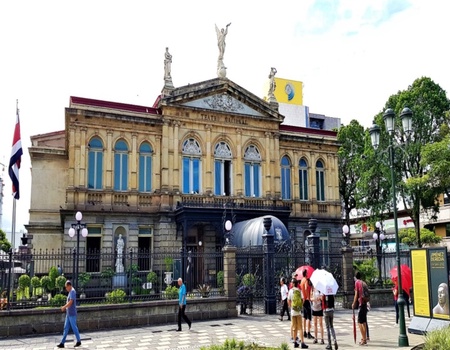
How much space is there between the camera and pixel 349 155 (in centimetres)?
4175

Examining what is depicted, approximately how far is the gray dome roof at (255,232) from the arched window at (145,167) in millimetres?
6144

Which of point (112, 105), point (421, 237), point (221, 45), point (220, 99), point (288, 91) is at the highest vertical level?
point (288, 91)

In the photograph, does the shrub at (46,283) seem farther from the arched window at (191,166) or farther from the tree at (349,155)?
the tree at (349,155)

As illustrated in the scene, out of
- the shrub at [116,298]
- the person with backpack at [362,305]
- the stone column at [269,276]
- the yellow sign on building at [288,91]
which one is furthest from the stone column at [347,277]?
the yellow sign on building at [288,91]

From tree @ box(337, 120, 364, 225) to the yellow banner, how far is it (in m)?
25.8

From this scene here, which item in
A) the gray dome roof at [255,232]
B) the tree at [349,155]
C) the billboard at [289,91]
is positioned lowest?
the gray dome roof at [255,232]

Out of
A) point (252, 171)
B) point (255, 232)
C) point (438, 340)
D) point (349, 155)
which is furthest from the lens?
point (349, 155)

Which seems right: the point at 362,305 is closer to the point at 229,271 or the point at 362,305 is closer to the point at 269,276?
the point at 229,271

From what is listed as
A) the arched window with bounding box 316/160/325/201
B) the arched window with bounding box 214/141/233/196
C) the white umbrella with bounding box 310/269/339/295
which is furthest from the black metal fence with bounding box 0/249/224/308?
the arched window with bounding box 316/160/325/201

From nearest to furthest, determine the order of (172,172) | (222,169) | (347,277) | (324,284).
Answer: (324,284) → (347,277) → (172,172) → (222,169)

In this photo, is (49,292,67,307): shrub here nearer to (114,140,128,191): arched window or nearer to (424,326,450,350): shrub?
(114,140,128,191): arched window

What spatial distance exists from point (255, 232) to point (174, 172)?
7.31 meters

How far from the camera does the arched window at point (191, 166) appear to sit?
29938 mm

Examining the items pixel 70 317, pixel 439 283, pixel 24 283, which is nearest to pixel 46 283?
pixel 24 283
